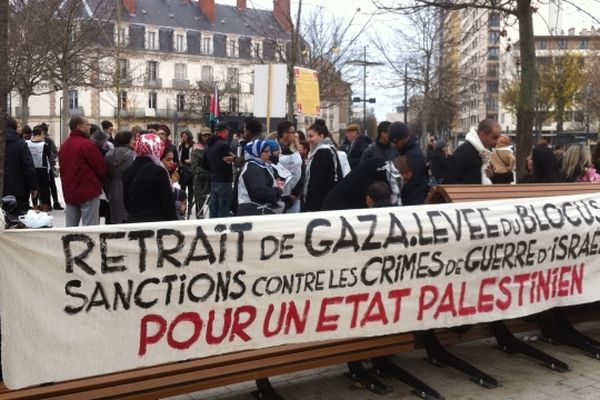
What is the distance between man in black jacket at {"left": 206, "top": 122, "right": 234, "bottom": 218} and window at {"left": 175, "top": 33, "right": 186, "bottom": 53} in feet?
234

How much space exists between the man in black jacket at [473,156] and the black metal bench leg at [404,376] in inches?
83.1

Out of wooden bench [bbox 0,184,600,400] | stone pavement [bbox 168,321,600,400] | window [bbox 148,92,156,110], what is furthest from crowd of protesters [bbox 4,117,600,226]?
window [bbox 148,92,156,110]

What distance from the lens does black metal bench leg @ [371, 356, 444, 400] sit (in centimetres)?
489

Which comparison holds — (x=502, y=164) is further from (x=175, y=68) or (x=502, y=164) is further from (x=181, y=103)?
(x=175, y=68)

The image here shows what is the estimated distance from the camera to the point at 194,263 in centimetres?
396

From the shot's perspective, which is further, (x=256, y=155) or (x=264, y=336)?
(x=256, y=155)

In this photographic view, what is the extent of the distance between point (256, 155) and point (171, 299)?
3.32m

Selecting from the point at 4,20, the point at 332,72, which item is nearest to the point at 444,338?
the point at 4,20

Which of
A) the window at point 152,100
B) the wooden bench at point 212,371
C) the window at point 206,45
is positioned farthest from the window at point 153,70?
the wooden bench at point 212,371

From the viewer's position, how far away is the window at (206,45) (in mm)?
80875

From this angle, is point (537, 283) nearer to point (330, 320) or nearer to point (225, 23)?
point (330, 320)

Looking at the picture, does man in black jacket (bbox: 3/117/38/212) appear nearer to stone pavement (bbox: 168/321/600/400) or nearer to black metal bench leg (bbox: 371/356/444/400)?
stone pavement (bbox: 168/321/600/400)

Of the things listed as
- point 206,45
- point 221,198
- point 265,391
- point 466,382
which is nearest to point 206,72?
point 206,45

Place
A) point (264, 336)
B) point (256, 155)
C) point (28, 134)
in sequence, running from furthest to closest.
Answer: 1. point (28, 134)
2. point (256, 155)
3. point (264, 336)
